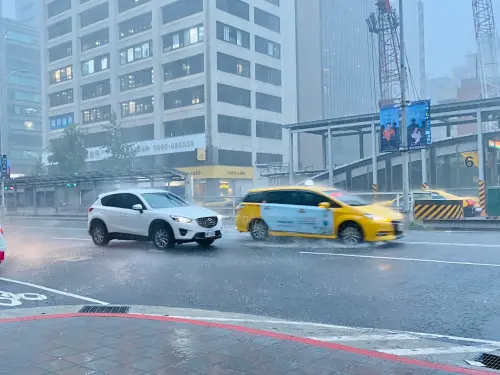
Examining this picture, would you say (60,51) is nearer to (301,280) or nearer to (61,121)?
(61,121)

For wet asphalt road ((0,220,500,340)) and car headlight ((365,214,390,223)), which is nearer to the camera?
wet asphalt road ((0,220,500,340))

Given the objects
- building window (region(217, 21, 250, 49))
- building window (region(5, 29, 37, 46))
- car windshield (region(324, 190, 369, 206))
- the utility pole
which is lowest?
car windshield (region(324, 190, 369, 206))

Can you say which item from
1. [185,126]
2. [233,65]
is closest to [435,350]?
[185,126]

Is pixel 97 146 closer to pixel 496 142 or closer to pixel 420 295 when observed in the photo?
pixel 496 142

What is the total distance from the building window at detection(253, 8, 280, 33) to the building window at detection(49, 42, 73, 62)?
83.8 feet

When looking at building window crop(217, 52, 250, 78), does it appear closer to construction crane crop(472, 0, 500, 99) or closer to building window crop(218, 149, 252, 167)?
building window crop(218, 149, 252, 167)

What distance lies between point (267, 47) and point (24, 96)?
53849mm

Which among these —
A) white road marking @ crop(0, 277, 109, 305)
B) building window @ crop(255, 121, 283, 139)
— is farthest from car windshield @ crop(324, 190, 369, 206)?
building window @ crop(255, 121, 283, 139)

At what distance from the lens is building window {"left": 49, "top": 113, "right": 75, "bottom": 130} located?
225 ft

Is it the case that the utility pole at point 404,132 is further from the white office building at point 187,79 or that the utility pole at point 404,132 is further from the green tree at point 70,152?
the green tree at point 70,152

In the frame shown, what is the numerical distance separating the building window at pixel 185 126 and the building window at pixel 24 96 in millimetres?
48817

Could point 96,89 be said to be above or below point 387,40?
below

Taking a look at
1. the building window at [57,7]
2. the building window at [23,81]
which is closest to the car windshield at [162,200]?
the building window at [57,7]

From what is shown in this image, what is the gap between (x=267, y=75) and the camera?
205 feet
